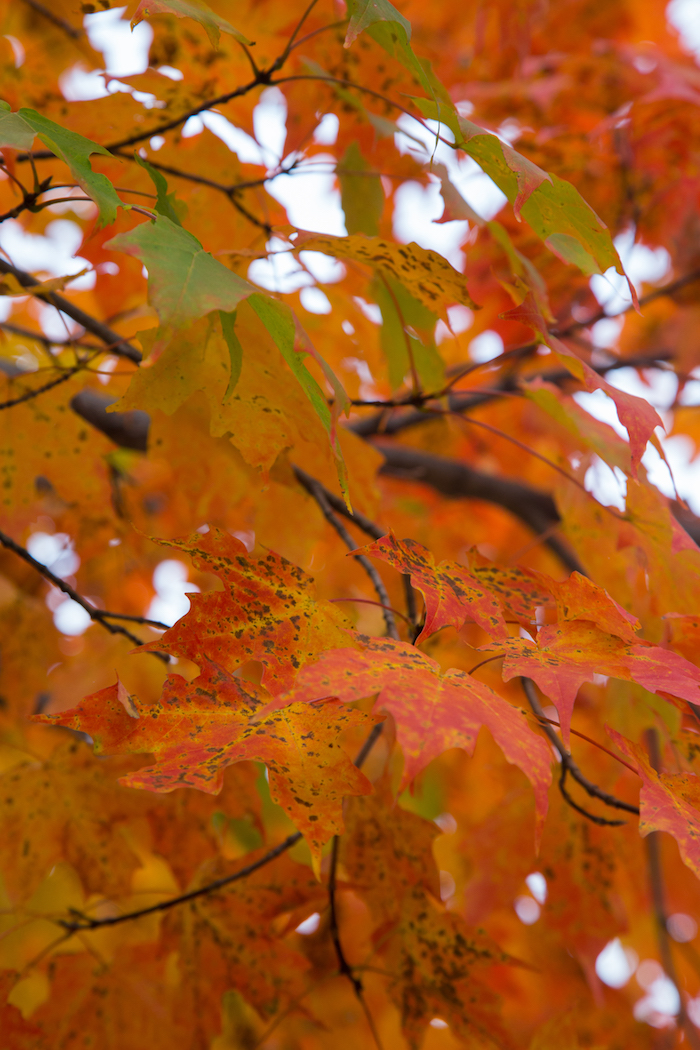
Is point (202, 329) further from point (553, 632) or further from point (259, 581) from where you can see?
point (553, 632)

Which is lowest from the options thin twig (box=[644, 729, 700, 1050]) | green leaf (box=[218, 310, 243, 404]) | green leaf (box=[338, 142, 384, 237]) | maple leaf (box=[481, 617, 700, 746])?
thin twig (box=[644, 729, 700, 1050])

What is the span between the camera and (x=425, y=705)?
1.63ft

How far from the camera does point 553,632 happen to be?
65 centimetres

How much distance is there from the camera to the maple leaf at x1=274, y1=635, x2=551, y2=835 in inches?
18.4

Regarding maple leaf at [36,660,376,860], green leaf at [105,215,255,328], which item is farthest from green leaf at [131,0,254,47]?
maple leaf at [36,660,376,860]

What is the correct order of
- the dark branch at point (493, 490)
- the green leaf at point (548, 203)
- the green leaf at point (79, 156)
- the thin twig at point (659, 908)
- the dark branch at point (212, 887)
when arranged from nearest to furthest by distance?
1. the green leaf at point (79, 156)
2. the green leaf at point (548, 203)
3. the dark branch at point (212, 887)
4. the thin twig at point (659, 908)
5. the dark branch at point (493, 490)

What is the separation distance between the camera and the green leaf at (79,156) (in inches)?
22.9

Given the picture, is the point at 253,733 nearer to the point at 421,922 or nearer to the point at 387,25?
the point at 421,922

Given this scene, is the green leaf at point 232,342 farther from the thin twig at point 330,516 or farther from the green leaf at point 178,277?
the thin twig at point 330,516

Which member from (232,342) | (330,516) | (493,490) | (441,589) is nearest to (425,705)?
(441,589)

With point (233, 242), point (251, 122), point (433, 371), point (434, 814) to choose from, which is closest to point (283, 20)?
point (251, 122)

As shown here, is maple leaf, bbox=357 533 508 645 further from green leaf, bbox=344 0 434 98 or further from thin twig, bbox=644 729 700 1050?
thin twig, bbox=644 729 700 1050

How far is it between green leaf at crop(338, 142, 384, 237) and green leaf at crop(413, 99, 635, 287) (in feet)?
1.07

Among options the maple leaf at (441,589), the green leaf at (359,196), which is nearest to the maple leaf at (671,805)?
the maple leaf at (441,589)
